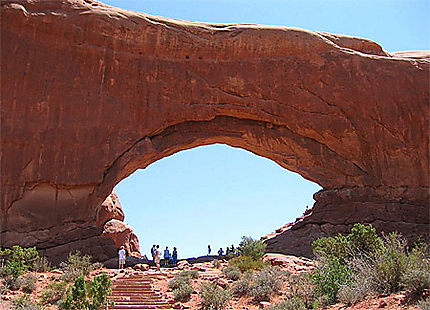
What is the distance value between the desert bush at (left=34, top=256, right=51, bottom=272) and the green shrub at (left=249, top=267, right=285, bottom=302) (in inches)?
263

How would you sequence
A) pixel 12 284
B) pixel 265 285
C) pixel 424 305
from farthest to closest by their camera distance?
pixel 12 284, pixel 265 285, pixel 424 305

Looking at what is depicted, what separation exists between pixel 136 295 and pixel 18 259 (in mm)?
3927

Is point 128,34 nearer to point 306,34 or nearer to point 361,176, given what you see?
point 306,34

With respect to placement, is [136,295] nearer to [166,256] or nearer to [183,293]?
[183,293]

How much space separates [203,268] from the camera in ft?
51.3

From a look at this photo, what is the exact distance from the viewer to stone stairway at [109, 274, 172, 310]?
38.2ft

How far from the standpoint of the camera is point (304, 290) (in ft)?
34.6

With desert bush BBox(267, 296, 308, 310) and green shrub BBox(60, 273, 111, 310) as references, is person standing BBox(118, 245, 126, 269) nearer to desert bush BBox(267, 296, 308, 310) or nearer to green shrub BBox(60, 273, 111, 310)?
green shrub BBox(60, 273, 111, 310)

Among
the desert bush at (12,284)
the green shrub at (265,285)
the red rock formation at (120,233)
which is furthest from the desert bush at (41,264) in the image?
the red rock formation at (120,233)

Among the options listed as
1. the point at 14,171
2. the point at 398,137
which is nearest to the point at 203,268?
the point at 14,171

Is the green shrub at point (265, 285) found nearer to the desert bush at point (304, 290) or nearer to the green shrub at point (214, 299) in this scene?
the desert bush at point (304, 290)

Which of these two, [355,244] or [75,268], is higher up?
[355,244]

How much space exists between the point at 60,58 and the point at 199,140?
6192 mm

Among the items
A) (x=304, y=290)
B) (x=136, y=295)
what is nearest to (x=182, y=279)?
(x=136, y=295)
